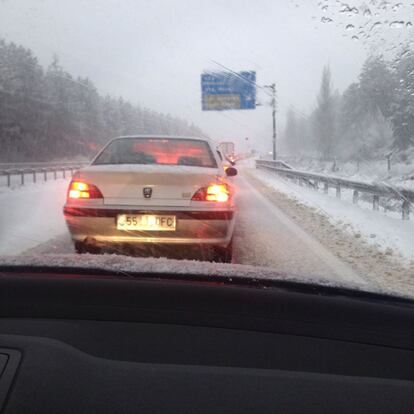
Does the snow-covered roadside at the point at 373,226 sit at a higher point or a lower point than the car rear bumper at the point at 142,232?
lower

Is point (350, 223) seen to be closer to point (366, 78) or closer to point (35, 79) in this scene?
point (366, 78)

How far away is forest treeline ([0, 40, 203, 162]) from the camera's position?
12.6m

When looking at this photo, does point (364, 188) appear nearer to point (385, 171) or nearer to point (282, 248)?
point (385, 171)

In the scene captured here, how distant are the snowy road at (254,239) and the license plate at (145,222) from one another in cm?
131

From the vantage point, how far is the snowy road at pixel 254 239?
5.79 meters

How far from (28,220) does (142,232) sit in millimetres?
5093

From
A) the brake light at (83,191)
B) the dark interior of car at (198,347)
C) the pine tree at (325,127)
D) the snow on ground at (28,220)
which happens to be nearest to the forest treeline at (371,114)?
the pine tree at (325,127)

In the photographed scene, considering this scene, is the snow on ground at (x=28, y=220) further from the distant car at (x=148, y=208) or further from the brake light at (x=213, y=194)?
the brake light at (x=213, y=194)

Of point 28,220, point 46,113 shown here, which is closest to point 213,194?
point 28,220

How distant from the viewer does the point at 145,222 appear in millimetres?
4922

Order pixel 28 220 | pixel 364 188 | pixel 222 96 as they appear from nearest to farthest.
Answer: pixel 28 220 → pixel 364 188 → pixel 222 96

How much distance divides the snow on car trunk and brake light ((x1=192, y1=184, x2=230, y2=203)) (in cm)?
5

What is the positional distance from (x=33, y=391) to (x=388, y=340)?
3.89 ft

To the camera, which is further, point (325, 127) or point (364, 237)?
point (325, 127)
